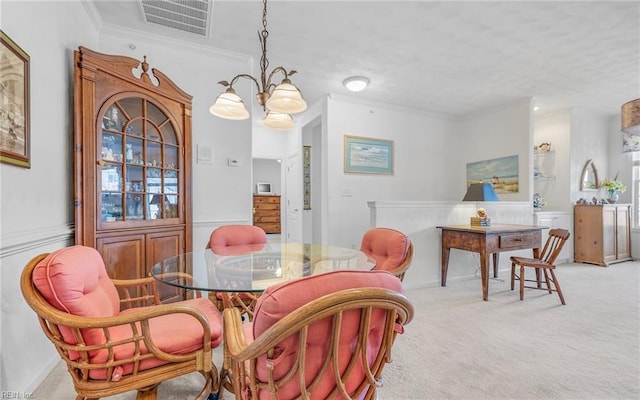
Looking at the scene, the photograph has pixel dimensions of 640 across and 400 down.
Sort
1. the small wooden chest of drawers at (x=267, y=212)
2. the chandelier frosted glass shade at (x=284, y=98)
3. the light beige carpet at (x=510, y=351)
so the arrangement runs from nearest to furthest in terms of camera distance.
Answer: the light beige carpet at (x=510, y=351)
the chandelier frosted glass shade at (x=284, y=98)
the small wooden chest of drawers at (x=267, y=212)

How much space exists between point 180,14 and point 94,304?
2362mm

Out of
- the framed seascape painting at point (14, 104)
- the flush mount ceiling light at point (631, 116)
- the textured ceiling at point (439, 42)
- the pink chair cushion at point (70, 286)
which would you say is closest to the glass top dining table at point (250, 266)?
the pink chair cushion at point (70, 286)

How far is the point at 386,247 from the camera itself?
2.09 meters

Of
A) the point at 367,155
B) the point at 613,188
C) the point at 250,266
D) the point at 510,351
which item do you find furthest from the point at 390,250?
the point at 613,188

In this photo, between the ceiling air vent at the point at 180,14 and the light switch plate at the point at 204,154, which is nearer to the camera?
the ceiling air vent at the point at 180,14

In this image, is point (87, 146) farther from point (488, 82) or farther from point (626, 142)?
point (626, 142)

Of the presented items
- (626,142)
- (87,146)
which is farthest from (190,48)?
(626,142)

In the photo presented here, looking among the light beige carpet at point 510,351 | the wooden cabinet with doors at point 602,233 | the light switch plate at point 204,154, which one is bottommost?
the light beige carpet at point 510,351

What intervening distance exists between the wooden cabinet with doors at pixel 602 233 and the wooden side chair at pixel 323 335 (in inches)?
228

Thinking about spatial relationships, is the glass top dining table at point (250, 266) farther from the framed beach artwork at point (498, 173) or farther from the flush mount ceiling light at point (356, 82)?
the framed beach artwork at point (498, 173)

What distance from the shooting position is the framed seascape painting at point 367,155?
4488 mm

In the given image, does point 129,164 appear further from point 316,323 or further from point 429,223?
point 429,223

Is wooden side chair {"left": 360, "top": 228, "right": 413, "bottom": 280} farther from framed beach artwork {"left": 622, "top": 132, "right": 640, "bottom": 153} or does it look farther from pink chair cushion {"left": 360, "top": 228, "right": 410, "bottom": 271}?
framed beach artwork {"left": 622, "top": 132, "right": 640, "bottom": 153}

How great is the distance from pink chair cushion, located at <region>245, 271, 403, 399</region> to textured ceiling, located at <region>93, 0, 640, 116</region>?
234 centimetres
